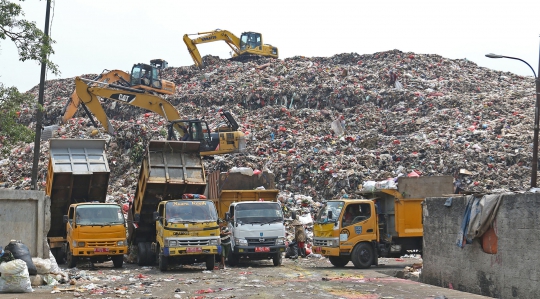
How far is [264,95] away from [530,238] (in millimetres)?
28825

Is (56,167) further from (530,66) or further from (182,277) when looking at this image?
(530,66)

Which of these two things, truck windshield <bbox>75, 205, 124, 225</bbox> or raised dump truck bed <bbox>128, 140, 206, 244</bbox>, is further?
raised dump truck bed <bbox>128, 140, 206, 244</bbox>

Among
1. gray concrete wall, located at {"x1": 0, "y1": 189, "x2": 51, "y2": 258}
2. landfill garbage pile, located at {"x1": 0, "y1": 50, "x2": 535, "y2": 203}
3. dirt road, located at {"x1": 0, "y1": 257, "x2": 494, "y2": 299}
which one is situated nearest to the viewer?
dirt road, located at {"x1": 0, "y1": 257, "x2": 494, "y2": 299}

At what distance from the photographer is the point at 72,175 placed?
18.8 metres

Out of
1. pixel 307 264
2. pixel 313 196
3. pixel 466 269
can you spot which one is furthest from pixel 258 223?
pixel 313 196

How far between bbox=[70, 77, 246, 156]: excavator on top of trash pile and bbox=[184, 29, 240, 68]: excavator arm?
17.1 metres

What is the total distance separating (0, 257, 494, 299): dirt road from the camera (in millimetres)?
12125

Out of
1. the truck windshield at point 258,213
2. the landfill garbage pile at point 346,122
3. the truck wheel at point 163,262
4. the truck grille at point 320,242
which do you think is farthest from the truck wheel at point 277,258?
the landfill garbage pile at point 346,122

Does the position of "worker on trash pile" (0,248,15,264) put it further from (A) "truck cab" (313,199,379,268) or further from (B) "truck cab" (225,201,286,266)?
(A) "truck cab" (313,199,379,268)

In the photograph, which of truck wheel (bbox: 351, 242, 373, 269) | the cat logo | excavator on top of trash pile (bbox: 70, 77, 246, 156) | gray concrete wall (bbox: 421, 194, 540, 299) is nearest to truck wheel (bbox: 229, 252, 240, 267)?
truck wheel (bbox: 351, 242, 373, 269)

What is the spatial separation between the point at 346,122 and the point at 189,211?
1852 cm

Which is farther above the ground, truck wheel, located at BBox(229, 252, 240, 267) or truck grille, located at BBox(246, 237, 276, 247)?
truck grille, located at BBox(246, 237, 276, 247)

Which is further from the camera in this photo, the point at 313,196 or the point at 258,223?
the point at 313,196

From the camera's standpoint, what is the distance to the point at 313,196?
87.5ft
